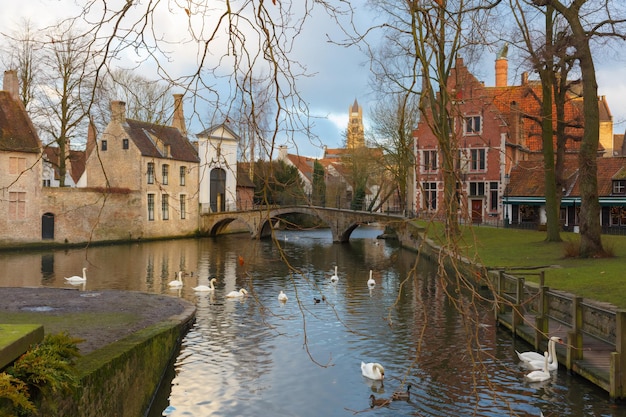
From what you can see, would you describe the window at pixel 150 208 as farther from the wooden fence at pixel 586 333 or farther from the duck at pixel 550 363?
the duck at pixel 550 363

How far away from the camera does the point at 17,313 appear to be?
1159 centimetres

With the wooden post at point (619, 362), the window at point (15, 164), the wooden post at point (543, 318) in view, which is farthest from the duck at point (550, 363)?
the window at point (15, 164)

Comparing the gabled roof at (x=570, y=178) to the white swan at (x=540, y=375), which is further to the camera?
the gabled roof at (x=570, y=178)

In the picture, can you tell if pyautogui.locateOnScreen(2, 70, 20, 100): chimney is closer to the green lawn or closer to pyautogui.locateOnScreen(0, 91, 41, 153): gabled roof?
pyautogui.locateOnScreen(0, 91, 41, 153): gabled roof

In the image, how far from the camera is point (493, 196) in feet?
133

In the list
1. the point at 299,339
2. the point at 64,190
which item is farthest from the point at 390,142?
the point at 299,339

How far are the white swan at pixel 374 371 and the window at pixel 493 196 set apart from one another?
105 feet

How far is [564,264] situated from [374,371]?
962 cm

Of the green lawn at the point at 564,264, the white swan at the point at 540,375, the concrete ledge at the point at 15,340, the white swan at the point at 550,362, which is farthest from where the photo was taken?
the green lawn at the point at 564,264

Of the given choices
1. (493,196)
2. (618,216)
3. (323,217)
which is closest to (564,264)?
(618,216)

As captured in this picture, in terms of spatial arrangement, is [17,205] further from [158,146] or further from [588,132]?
[588,132]

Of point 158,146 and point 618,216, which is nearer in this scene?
point 618,216

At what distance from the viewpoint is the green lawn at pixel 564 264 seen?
500 inches

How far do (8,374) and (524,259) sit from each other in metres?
17.9
